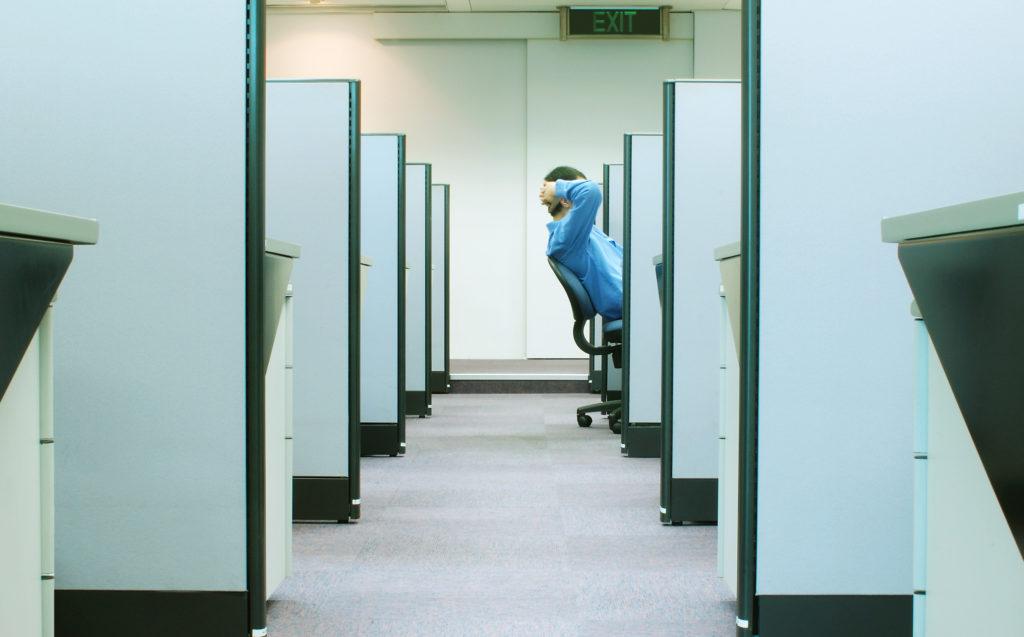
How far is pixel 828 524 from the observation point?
1362mm

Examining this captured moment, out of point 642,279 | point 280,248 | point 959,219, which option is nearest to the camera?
point 959,219

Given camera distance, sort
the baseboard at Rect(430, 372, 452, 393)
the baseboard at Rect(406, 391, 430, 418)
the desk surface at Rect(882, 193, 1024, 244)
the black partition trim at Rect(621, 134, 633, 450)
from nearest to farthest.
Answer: the desk surface at Rect(882, 193, 1024, 244)
the black partition trim at Rect(621, 134, 633, 450)
the baseboard at Rect(406, 391, 430, 418)
the baseboard at Rect(430, 372, 452, 393)

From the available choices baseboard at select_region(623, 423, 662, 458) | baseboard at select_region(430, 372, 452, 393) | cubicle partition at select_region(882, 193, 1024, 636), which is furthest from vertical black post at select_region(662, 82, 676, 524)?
baseboard at select_region(430, 372, 452, 393)

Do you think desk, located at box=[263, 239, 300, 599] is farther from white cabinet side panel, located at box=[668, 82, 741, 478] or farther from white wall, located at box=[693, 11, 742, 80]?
white wall, located at box=[693, 11, 742, 80]

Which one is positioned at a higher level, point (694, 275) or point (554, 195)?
point (554, 195)

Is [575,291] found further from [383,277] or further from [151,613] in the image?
[151,613]

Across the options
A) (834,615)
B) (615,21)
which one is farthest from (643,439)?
(615,21)

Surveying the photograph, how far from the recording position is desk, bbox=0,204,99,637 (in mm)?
783

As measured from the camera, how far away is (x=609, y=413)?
392 cm

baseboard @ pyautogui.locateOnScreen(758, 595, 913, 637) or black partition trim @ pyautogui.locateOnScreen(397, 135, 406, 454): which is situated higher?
black partition trim @ pyautogui.locateOnScreen(397, 135, 406, 454)

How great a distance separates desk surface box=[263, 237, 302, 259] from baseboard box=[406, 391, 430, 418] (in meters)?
2.60

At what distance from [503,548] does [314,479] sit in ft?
1.61

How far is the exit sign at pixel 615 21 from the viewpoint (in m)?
6.62

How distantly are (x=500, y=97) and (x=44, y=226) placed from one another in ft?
20.3
